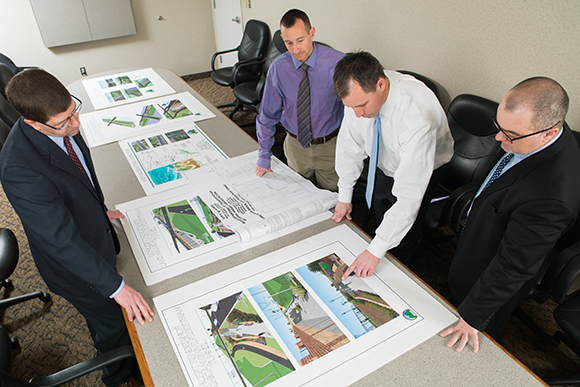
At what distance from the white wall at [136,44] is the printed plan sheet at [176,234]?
3998 mm

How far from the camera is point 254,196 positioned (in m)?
1.43

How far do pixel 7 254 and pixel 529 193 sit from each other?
87.1 inches

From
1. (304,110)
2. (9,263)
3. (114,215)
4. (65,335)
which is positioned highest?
(304,110)

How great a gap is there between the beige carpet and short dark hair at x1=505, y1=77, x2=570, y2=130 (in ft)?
4.41

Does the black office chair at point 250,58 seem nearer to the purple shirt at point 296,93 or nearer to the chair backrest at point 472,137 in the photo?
the purple shirt at point 296,93

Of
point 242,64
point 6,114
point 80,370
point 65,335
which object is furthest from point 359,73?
point 242,64

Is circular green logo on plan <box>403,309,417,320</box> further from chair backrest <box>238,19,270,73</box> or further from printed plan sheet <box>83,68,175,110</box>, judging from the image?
chair backrest <box>238,19,270,73</box>

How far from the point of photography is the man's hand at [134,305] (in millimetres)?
997

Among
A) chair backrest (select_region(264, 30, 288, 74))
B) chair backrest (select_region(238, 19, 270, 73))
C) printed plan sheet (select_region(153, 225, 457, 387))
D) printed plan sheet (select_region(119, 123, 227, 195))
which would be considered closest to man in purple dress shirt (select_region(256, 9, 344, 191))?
printed plan sheet (select_region(119, 123, 227, 195))

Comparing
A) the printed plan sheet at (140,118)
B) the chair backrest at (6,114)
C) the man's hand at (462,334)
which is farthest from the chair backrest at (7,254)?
the man's hand at (462,334)

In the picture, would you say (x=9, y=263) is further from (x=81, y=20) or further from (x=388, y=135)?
(x=81, y=20)

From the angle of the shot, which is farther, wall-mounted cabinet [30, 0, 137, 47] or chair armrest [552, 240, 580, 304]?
wall-mounted cabinet [30, 0, 137, 47]

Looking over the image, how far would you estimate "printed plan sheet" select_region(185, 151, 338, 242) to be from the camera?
4.23 ft

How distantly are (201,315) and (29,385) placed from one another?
49 cm
